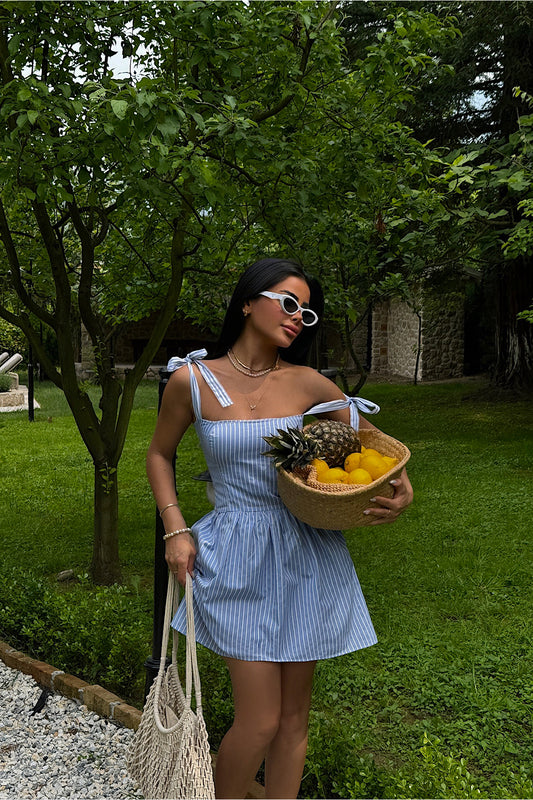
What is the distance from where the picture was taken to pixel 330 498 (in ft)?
6.47

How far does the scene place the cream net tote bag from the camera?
2.15 m

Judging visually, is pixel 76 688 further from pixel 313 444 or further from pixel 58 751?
pixel 313 444

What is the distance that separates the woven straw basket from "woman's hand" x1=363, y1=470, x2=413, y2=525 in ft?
0.04

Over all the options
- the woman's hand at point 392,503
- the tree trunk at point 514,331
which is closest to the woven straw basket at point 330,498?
the woman's hand at point 392,503

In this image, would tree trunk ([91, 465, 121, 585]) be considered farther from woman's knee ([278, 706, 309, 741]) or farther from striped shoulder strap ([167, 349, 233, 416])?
woman's knee ([278, 706, 309, 741])

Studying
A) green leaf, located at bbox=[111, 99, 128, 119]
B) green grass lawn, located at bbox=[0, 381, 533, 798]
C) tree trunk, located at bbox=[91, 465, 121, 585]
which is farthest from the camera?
tree trunk, located at bbox=[91, 465, 121, 585]

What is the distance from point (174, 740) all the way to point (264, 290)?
126 cm

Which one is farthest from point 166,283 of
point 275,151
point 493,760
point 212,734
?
point 493,760

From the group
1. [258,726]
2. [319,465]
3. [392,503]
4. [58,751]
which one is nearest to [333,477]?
[319,465]

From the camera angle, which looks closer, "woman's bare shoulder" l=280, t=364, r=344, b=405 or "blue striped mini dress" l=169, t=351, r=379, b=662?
"blue striped mini dress" l=169, t=351, r=379, b=662

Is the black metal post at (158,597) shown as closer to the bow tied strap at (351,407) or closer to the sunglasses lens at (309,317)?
the bow tied strap at (351,407)

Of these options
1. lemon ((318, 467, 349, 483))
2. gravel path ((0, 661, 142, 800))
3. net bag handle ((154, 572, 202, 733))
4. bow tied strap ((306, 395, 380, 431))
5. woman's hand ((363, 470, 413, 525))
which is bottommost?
gravel path ((0, 661, 142, 800))

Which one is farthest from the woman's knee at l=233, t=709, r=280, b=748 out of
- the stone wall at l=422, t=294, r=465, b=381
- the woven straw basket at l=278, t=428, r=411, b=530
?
the stone wall at l=422, t=294, r=465, b=381

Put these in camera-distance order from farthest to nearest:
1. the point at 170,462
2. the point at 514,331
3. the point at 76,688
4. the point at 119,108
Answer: the point at 514,331
the point at 76,688
the point at 119,108
the point at 170,462
